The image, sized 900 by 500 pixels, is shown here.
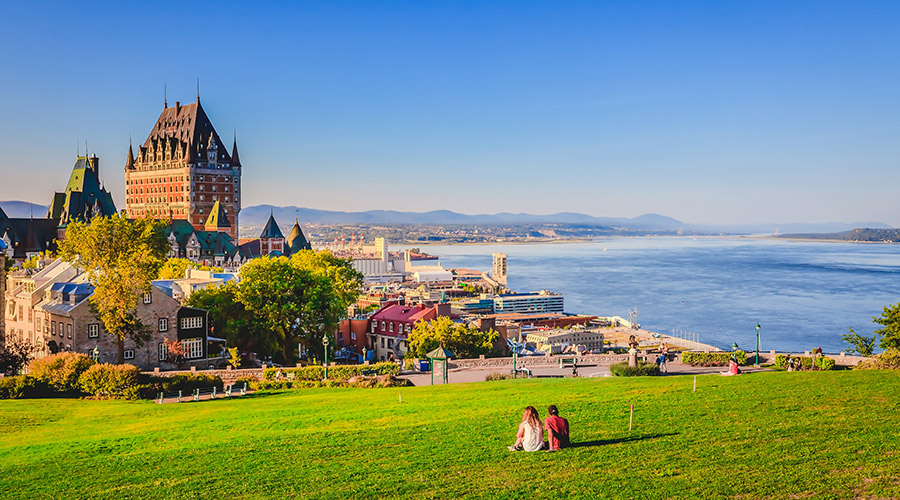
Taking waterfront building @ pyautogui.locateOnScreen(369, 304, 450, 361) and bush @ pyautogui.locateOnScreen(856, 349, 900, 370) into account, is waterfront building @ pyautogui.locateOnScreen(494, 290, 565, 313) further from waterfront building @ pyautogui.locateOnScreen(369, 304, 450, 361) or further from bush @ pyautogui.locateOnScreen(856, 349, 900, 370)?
bush @ pyautogui.locateOnScreen(856, 349, 900, 370)

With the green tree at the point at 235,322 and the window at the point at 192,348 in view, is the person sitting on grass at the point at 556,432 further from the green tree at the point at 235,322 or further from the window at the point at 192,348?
the green tree at the point at 235,322

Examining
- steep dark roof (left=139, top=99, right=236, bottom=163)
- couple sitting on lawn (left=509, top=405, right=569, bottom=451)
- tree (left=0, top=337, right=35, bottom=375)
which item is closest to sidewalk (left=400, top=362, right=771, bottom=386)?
couple sitting on lawn (left=509, top=405, right=569, bottom=451)

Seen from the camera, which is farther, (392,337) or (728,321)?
(728,321)

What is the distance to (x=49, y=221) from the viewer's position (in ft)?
356

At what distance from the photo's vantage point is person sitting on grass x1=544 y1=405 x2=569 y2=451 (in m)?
16.2

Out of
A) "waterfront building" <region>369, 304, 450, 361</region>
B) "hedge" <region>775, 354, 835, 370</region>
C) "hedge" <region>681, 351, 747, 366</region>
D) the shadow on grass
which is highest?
the shadow on grass

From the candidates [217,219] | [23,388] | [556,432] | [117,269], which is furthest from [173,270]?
[217,219]

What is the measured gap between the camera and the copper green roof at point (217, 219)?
127 meters

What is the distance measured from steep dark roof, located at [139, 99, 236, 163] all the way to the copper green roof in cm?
995

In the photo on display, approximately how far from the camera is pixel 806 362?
116ft

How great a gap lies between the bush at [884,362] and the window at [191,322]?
3400 cm

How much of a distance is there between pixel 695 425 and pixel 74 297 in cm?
3423

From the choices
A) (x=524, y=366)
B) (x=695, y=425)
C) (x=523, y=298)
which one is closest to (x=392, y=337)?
Answer: (x=524, y=366)

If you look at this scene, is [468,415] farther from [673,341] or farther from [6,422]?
[673,341]
